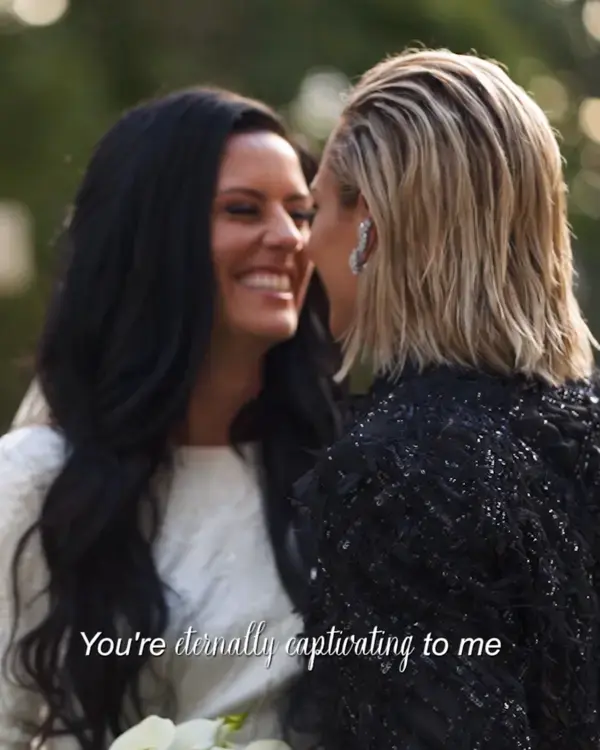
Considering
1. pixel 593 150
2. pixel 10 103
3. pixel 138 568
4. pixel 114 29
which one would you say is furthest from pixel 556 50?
pixel 138 568

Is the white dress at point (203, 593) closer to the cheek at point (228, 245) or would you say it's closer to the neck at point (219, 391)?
the neck at point (219, 391)

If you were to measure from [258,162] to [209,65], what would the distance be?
124 inches

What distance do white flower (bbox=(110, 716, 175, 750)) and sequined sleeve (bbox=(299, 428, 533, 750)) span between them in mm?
255

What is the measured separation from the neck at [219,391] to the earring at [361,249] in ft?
2.16

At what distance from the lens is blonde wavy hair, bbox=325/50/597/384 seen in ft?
6.21

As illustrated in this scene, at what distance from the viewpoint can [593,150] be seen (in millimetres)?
5918

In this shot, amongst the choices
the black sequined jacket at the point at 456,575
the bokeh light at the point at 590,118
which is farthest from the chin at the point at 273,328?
the bokeh light at the point at 590,118

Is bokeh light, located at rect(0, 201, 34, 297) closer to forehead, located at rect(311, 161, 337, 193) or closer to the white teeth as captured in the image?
the white teeth

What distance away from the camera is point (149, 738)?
71.8 inches

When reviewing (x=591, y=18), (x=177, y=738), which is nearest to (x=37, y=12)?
(x=591, y=18)

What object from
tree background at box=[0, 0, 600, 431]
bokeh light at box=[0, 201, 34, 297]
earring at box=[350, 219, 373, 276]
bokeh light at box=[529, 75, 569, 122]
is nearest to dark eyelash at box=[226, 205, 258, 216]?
earring at box=[350, 219, 373, 276]

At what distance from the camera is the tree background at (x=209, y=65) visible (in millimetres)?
5285

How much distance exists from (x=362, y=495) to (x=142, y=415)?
0.86 meters

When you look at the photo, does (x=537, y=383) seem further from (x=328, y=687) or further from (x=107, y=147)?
(x=107, y=147)
